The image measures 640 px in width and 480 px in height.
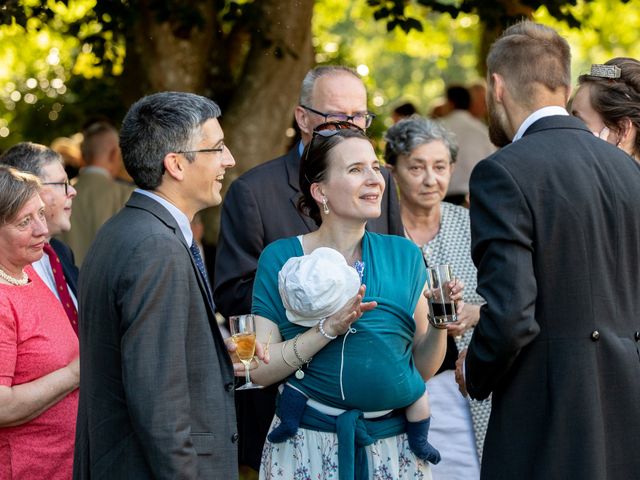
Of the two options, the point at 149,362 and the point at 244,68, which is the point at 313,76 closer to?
the point at 149,362

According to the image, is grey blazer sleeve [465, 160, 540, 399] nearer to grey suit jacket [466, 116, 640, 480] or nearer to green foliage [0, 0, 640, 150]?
grey suit jacket [466, 116, 640, 480]

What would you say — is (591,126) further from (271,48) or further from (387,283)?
(271,48)

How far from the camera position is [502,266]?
369 cm

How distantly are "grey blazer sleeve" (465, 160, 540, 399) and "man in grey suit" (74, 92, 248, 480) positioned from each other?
94 cm

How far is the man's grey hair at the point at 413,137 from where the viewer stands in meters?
6.04

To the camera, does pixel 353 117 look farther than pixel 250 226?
Yes

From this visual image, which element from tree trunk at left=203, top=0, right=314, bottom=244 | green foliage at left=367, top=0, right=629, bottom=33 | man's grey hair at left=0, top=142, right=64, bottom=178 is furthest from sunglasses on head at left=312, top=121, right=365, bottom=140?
tree trunk at left=203, top=0, right=314, bottom=244

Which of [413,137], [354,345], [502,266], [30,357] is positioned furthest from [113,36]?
[502,266]

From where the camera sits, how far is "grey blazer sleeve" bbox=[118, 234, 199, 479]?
11.3 ft

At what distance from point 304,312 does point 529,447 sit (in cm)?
98

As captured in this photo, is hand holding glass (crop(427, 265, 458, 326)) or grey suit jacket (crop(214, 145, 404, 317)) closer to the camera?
hand holding glass (crop(427, 265, 458, 326))

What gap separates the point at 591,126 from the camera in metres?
4.66

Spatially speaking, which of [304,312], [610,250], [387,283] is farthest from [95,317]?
[610,250]

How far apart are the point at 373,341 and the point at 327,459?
0.50 meters
